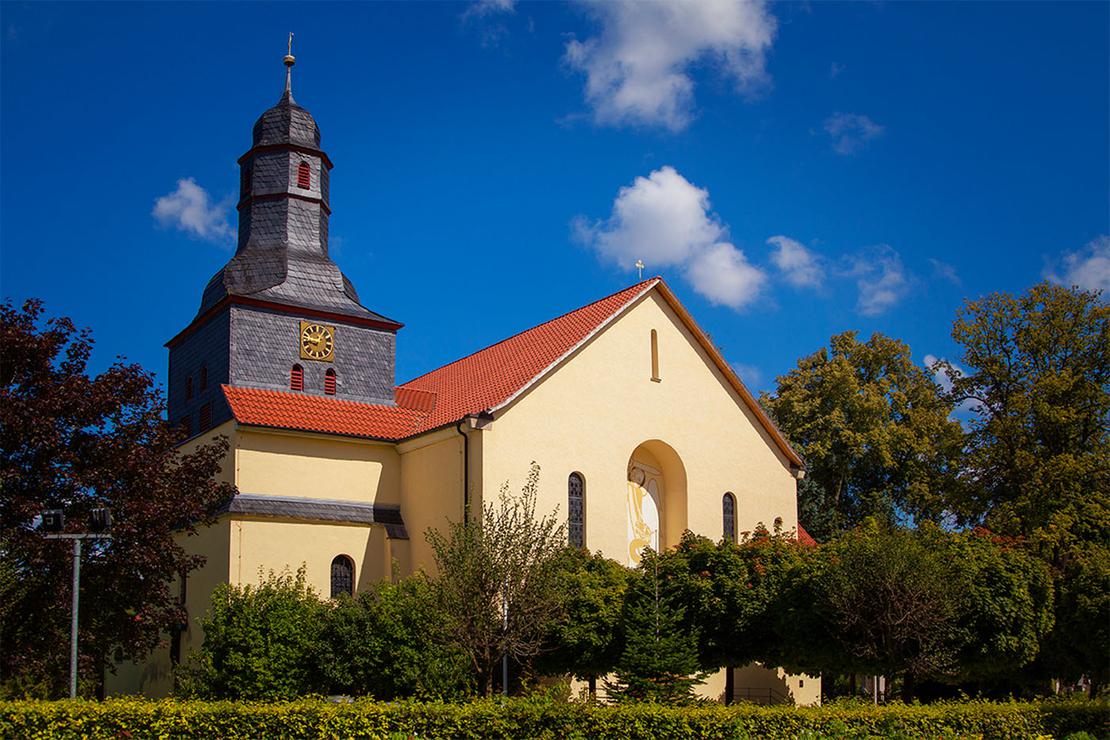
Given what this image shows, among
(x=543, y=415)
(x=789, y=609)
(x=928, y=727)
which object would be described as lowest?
(x=928, y=727)

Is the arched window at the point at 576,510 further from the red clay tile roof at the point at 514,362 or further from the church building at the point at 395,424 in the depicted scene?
the red clay tile roof at the point at 514,362

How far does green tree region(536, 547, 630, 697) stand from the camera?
27719mm

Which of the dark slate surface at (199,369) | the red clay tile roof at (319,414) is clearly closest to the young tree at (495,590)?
the red clay tile roof at (319,414)

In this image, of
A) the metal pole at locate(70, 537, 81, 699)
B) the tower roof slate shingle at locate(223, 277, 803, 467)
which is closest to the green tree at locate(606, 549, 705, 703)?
the tower roof slate shingle at locate(223, 277, 803, 467)

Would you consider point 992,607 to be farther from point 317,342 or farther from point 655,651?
point 317,342

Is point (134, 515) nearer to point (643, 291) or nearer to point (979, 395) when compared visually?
point (643, 291)

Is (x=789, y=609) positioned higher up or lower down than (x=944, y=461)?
lower down

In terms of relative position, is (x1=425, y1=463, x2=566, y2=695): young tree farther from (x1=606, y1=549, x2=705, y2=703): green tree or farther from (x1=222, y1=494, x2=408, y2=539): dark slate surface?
(x1=222, y1=494, x2=408, y2=539): dark slate surface

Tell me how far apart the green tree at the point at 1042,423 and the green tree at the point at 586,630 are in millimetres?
16295

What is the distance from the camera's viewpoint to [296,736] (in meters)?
19.1

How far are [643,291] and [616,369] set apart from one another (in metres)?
2.63

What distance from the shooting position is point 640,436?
34000 mm

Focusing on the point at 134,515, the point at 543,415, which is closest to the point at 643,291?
the point at 543,415

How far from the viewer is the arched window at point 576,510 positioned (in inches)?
1276
